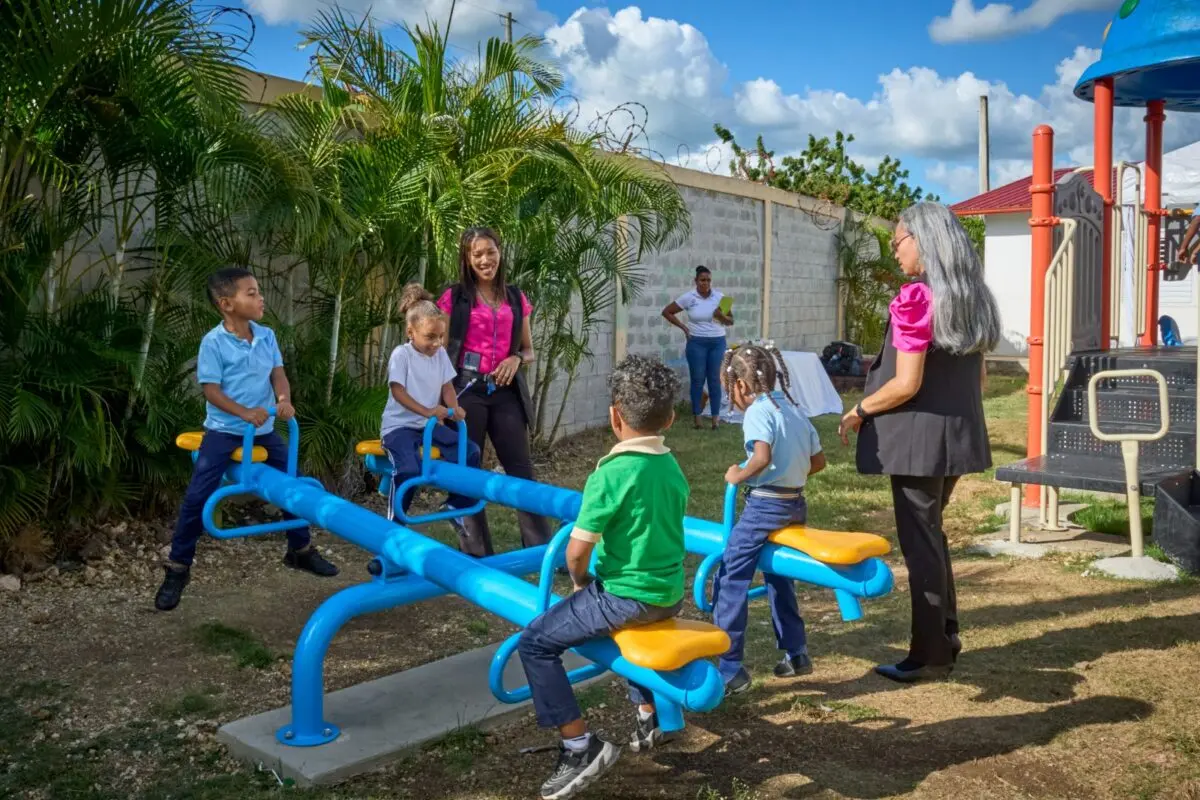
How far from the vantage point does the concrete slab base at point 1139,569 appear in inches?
222

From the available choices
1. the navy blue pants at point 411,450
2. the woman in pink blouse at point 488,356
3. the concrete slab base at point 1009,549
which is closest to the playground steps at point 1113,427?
the concrete slab base at point 1009,549

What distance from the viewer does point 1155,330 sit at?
360 inches

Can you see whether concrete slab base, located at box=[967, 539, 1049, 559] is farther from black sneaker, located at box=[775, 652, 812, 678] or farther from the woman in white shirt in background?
the woman in white shirt in background

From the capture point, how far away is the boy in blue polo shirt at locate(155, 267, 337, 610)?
15.4 ft

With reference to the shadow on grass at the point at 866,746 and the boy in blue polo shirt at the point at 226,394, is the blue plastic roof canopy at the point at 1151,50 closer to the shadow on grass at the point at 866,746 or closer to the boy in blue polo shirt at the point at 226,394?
the shadow on grass at the point at 866,746

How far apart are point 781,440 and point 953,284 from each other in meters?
0.81

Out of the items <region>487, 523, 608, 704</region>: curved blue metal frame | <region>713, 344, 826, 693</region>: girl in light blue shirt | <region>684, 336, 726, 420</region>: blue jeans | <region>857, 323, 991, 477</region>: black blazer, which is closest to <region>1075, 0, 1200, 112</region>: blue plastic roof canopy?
<region>684, 336, 726, 420</region>: blue jeans

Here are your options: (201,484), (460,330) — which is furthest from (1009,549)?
(201,484)

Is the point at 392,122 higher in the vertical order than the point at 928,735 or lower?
higher

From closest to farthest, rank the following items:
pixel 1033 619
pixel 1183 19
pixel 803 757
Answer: pixel 803 757 → pixel 1033 619 → pixel 1183 19

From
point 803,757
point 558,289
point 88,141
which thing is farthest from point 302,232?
point 803,757

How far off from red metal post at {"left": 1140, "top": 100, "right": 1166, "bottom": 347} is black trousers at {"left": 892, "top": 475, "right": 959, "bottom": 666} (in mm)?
5881

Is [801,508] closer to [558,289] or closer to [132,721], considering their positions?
[132,721]

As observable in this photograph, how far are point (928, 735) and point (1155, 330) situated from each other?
6654mm
